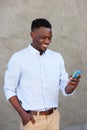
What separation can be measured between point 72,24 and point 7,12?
0.90 m

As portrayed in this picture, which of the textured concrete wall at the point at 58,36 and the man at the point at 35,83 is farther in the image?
the textured concrete wall at the point at 58,36

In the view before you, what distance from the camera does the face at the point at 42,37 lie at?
320 cm

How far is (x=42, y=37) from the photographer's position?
10.5 ft

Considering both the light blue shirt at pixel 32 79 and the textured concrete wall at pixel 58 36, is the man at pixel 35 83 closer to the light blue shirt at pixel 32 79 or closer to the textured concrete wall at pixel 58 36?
the light blue shirt at pixel 32 79

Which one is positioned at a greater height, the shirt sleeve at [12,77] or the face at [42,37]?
the face at [42,37]

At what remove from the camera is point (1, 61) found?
495cm

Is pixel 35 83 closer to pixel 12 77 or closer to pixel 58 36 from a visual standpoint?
pixel 12 77

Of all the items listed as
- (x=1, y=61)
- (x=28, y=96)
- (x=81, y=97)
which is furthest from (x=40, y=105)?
(x=81, y=97)

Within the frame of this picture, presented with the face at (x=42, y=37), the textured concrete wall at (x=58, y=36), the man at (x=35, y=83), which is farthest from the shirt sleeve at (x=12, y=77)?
the textured concrete wall at (x=58, y=36)

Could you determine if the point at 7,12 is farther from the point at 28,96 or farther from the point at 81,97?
the point at 28,96

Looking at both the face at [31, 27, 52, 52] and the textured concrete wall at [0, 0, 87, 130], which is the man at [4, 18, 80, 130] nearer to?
the face at [31, 27, 52, 52]

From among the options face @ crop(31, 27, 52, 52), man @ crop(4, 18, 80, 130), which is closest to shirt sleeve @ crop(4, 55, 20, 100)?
man @ crop(4, 18, 80, 130)

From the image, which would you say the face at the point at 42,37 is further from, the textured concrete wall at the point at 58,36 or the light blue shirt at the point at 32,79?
the textured concrete wall at the point at 58,36

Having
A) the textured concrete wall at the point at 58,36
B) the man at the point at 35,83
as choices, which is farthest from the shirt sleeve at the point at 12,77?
the textured concrete wall at the point at 58,36
